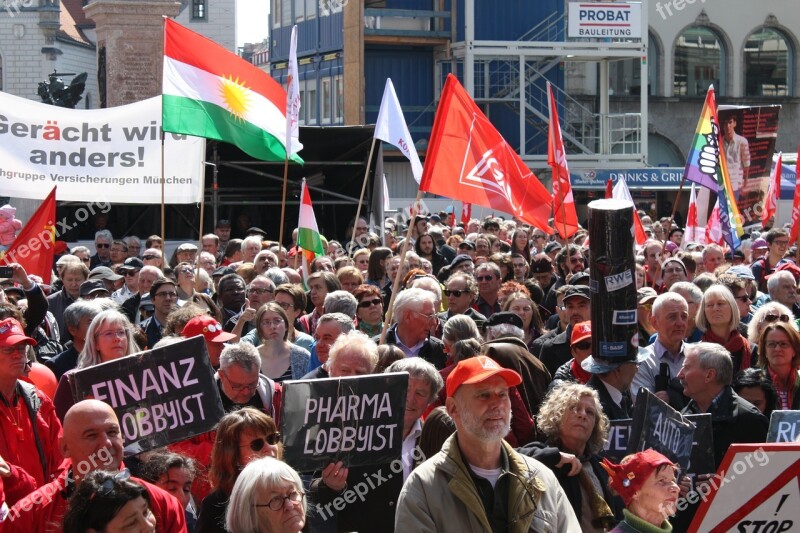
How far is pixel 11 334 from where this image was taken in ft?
20.5

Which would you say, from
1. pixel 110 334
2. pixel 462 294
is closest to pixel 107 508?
pixel 110 334

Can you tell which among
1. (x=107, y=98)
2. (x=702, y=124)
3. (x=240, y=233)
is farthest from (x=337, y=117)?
(x=702, y=124)

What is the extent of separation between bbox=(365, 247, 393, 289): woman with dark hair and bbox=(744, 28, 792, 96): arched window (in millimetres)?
40353

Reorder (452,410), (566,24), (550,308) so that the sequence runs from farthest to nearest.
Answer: (566,24) → (550,308) → (452,410)

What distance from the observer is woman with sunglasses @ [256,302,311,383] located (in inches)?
321

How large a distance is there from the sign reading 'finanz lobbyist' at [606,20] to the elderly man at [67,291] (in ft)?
94.9

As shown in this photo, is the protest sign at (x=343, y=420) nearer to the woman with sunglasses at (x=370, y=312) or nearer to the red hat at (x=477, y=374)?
the red hat at (x=477, y=374)

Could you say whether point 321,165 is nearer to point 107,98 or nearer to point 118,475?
point 107,98

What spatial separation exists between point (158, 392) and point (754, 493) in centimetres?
262

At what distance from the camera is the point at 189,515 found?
19.0ft

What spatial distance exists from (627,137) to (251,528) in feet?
127

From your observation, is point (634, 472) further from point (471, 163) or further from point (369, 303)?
point (471, 163)

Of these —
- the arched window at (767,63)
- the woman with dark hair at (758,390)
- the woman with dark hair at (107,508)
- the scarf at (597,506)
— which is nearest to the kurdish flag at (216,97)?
the woman with dark hair at (758,390)

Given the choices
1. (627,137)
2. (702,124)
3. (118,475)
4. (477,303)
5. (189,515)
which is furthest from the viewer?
(627,137)
